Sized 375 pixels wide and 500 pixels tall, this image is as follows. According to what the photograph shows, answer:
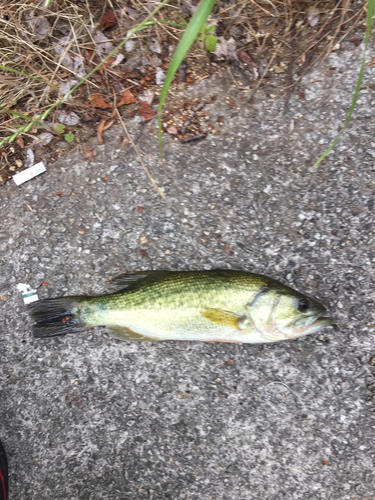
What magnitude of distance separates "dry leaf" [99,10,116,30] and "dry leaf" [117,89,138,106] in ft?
2.18

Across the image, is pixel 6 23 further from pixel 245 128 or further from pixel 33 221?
pixel 245 128

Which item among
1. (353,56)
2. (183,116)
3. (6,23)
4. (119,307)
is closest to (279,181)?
(183,116)

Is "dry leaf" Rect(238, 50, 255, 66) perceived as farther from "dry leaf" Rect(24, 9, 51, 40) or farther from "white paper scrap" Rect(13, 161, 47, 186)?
"white paper scrap" Rect(13, 161, 47, 186)

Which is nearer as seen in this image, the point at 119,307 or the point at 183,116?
the point at 119,307

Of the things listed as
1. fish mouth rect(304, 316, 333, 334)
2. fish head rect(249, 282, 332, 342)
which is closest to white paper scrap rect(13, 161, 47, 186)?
fish head rect(249, 282, 332, 342)

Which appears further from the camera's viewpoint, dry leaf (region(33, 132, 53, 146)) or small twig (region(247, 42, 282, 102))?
dry leaf (region(33, 132, 53, 146))

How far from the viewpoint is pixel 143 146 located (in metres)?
3.25

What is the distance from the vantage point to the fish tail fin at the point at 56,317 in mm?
3098

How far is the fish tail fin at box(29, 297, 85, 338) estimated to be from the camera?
3.10 meters

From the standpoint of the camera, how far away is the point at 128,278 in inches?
121

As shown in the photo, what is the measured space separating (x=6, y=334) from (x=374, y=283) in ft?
11.8

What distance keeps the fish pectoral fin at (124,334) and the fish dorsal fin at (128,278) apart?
1.18ft

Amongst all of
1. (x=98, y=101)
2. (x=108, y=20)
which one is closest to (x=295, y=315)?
(x=98, y=101)

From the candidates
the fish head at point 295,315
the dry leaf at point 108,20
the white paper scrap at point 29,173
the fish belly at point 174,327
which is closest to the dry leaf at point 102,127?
the white paper scrap at point 29,173
